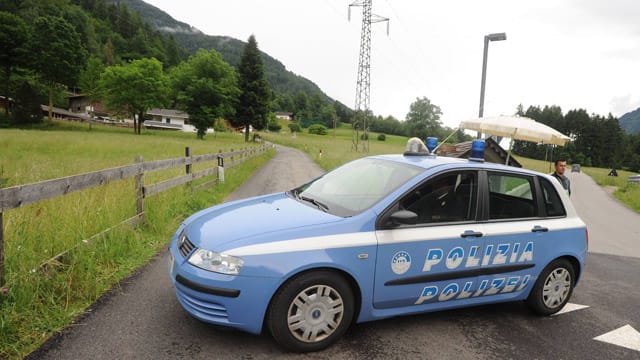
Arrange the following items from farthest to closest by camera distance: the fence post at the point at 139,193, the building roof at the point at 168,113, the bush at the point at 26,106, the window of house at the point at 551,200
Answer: the building roof at the point at 168,113 < the bush at the point at 26,106 < the fence post at the point at 139,193 < the window of house at the point at 551,200

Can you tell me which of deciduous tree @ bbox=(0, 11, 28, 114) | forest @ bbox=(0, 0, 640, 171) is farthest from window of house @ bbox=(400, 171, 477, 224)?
deciduous tree @ bbox=(0, 11, 28, 114)

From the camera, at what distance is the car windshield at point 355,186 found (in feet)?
Result: 11.7

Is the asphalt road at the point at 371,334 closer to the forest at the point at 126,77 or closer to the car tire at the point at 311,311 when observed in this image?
the car tire at the point at 311,311

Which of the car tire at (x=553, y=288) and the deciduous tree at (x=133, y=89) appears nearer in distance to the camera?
the car tire at (x=553, y=288)

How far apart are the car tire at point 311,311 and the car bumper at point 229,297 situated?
0.11 m

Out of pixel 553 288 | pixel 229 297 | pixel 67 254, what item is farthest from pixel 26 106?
pixel 553 288

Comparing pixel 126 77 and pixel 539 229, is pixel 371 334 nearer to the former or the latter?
pixel 539 229

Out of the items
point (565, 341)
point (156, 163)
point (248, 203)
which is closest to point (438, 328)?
point (565, 341)

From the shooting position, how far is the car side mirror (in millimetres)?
3176

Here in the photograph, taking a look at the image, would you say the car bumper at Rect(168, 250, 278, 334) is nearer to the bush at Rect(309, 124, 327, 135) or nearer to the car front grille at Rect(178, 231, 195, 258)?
the car front grille at Rect(178, 231, 195, 258)

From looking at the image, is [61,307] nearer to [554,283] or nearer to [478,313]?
[478,313]

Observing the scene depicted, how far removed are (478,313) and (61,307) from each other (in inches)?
161

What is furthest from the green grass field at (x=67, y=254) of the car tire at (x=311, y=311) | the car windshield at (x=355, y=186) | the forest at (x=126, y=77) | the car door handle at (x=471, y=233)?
the forest at (x=126, y=77)

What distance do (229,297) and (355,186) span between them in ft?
5.87
